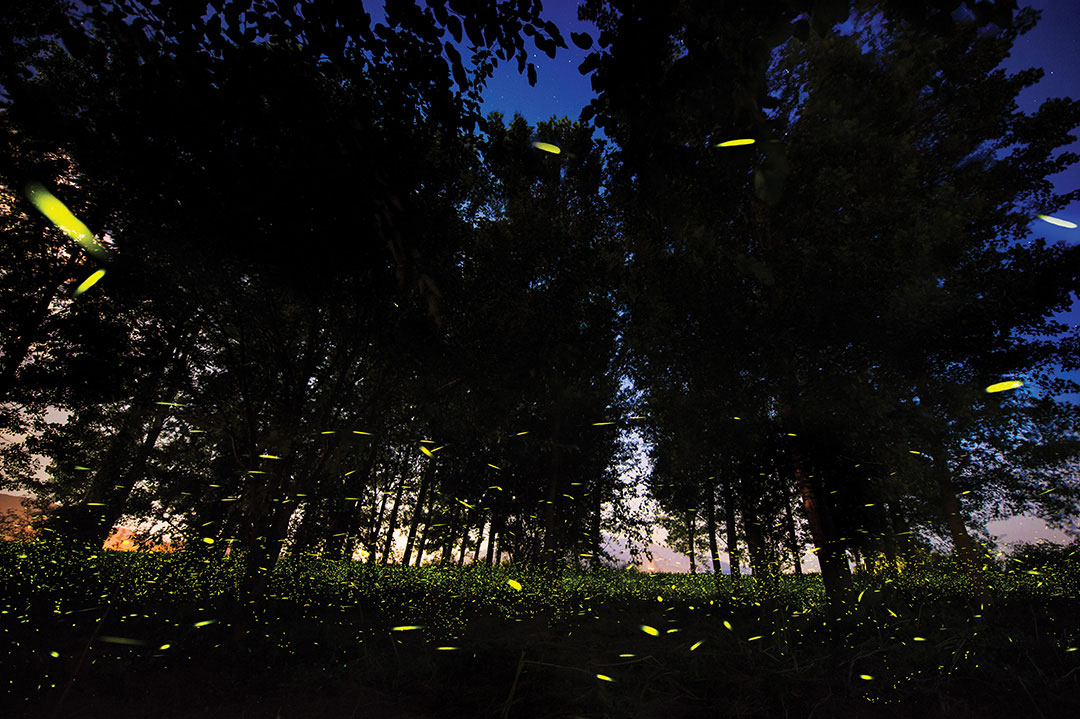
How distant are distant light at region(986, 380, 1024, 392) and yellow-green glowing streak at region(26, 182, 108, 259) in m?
18.5

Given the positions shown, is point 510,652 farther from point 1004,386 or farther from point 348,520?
point 348,520

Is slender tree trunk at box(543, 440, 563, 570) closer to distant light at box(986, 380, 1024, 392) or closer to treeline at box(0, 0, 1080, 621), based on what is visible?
treeline at box(0, 0, 1080, 621)

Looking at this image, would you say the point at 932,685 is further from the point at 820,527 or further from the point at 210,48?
the point at 210,48

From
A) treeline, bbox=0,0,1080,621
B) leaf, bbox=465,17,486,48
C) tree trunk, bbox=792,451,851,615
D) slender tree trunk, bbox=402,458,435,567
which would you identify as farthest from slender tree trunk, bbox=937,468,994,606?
slender tree trunk, bbox=402,458,435,567

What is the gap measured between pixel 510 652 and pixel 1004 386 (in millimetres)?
12480

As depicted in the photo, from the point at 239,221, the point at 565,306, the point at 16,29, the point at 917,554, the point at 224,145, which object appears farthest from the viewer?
the point at 917,554

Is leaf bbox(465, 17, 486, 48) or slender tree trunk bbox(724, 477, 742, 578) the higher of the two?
leaf bbox(465, 17, 486, 48)

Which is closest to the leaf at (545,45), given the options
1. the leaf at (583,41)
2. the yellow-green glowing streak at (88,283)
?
the leaf at (583,41)

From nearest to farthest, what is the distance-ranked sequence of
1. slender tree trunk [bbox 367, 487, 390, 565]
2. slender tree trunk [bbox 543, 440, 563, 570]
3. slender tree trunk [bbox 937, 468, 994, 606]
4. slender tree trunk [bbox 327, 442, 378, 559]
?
slender tree trunk [bbox 937, 468, 994, 606] → slender tree trunk [bbox 543, 440, 563, 570] → slender tree trunk [bbox 327, 442, 378, 559] → slender tree trunk [bbox 367, 487, 390, 565]

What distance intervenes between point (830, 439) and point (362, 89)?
1082cm

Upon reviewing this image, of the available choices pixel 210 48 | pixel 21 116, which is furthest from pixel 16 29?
pixel 210 48

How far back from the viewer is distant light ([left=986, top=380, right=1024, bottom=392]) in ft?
31.6

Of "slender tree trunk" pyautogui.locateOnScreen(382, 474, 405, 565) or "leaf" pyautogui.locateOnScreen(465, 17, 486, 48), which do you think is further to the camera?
"slender tree trunk" pyautogui.locateOnScreen(382, 474, 405, 565)

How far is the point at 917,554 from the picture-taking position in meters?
13.7
